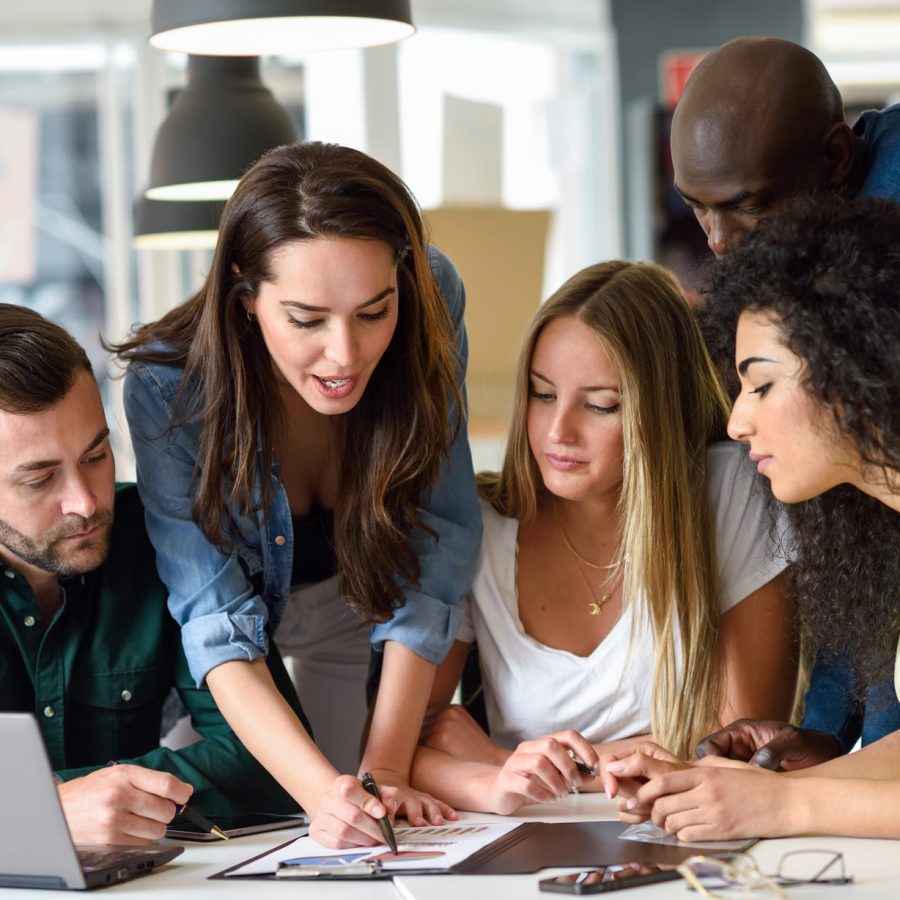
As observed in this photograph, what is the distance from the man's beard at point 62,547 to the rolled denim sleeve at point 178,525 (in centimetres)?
8

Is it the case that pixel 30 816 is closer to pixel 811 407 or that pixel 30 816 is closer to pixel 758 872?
pixel 758 872

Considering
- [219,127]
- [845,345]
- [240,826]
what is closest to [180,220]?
[219,127]

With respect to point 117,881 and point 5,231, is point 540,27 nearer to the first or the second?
point 5,231

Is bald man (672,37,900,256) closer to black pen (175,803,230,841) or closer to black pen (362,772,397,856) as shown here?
black pen (362,772,397,856)

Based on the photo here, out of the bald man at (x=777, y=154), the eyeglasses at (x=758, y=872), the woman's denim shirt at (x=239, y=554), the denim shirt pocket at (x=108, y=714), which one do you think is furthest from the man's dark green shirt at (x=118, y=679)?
the bald man at (x=777, y=154)

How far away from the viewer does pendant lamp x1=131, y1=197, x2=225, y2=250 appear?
296 centimetres

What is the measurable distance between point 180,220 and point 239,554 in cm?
128

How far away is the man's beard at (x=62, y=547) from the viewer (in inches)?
73.0

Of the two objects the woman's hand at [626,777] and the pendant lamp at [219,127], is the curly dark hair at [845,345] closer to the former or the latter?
the woman's hand at [626,777]

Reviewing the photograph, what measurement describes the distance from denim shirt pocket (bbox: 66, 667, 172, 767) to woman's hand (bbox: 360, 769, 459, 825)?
0.41 metres

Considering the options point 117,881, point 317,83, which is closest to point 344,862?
point 117,881

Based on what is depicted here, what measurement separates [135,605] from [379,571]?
357 millimetres

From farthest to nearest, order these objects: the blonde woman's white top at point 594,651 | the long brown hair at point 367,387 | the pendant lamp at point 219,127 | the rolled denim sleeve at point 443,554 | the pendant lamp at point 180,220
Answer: the pendant lamp at point 180,220 → the pendant lamp at point 219,127 → the blonde woman's white top at point 594,651 → the rolled denim sleeve at point 443,554 → the long brown hair at point 367,387

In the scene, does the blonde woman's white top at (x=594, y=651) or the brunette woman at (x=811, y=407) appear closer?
the brunette woman at (x=811, y=407)
